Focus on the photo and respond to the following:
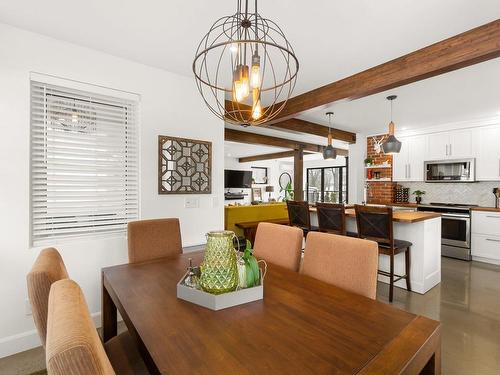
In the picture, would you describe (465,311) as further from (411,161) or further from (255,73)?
(411,161)

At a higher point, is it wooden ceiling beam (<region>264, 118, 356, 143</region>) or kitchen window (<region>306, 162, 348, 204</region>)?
wooden ceiling beam (<region>264, 118, 356, 143</region>)

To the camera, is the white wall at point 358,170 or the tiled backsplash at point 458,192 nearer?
the tiled backsplash at point 458,192

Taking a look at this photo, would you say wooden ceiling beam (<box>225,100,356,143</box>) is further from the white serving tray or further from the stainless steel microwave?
the white serving tray

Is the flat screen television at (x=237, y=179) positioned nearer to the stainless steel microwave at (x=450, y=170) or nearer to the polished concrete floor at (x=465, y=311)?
the stainless steel microwave at (x=450, y=170)

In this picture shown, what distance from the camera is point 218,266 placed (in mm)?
1183

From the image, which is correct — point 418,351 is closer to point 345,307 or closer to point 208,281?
point 345,307

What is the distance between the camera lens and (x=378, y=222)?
113 inches

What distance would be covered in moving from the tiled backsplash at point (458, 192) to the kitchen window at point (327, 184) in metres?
3.70

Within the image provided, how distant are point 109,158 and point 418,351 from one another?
8.46 ft

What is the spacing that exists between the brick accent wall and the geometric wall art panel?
13.9 feet

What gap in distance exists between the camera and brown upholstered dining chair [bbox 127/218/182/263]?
2020 millimetres

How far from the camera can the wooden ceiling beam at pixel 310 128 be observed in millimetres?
4379

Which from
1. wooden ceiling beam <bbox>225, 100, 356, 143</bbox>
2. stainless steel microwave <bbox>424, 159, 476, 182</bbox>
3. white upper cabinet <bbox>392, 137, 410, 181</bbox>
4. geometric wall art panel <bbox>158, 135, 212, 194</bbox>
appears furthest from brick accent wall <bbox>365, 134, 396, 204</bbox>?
geometric wall art panel <bbox>158, 135, 212, 194</bbox>

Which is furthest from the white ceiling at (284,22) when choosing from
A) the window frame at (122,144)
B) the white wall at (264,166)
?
the white wall at (264,166)
